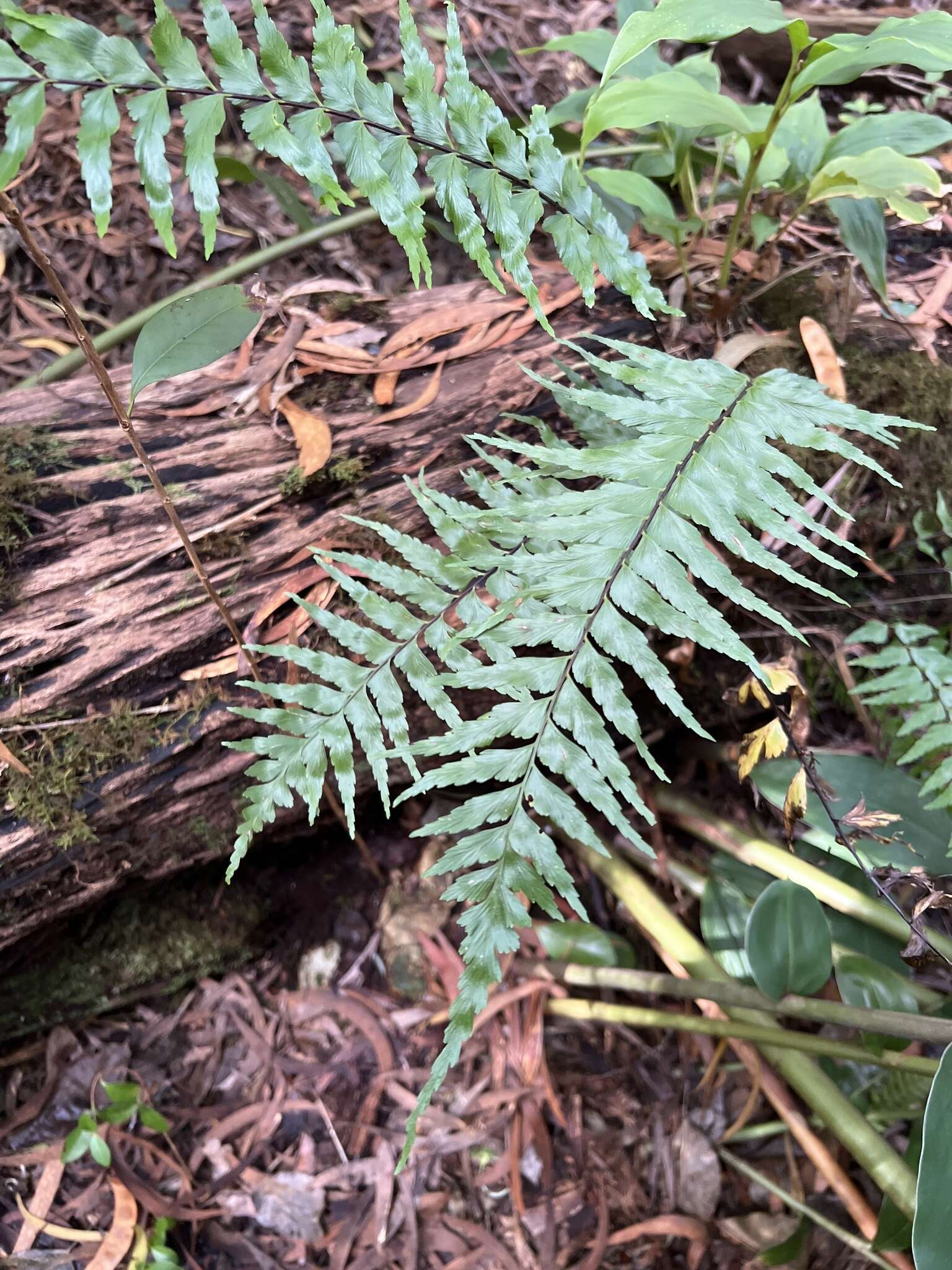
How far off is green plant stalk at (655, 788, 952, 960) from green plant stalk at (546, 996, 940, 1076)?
23 centimetres

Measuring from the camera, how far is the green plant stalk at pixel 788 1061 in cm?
139

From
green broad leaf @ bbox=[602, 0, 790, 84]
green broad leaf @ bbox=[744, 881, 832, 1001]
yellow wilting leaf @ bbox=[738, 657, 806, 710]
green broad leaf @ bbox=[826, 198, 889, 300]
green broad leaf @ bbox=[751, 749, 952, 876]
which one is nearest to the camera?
green broad leaf @ bbox=[602, 0, 790, 84]

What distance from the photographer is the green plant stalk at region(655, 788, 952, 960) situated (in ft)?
5.28

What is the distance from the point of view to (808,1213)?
5.12ft

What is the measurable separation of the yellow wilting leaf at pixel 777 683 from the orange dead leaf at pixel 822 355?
0.66 meters

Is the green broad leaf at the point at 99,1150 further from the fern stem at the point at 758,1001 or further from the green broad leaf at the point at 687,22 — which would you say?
the green broad leaf at the point at 687,22

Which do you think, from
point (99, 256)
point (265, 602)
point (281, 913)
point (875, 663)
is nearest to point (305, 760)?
point (265, 602)

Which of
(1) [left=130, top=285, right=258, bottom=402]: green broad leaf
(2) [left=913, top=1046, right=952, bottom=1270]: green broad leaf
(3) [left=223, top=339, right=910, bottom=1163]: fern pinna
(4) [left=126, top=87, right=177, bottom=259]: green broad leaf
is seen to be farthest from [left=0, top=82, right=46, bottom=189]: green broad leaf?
(2) [left=913, top=1046, right=952, bottom=1270]: green broad leaf

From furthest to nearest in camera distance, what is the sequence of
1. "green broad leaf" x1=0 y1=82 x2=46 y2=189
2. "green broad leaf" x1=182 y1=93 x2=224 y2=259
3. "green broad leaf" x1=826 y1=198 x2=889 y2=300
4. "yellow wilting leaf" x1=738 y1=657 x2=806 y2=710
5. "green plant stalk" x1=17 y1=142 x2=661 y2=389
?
"green plant stalk" x1=17 y1=142 x2=661 y2=389
"green broad leaf" x1=826 y1=198 x2=889 y2=300
"yellow wilting leaf" x1=738 y1=657 x2=806 y2=710
"green broad leaf" x1=182 y1=93 x2=224 y2=259
"green broad leaf" x1=0 y1=82 x2=46 y2=189

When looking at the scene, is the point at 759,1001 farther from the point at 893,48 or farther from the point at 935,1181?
the point at 893,48

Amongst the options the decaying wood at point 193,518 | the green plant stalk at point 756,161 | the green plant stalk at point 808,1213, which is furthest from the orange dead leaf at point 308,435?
the green plant stalk at point 808,1213

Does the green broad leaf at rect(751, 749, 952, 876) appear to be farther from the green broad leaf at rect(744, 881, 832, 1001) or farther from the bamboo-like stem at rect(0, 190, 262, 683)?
the bamboo-like stem at rect(0, 190, 262, 683)

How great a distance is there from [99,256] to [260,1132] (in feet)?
8.52

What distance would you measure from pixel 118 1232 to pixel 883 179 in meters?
2.67
